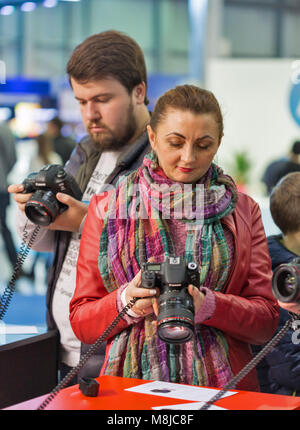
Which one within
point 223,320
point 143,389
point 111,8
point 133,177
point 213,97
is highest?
point 111,8

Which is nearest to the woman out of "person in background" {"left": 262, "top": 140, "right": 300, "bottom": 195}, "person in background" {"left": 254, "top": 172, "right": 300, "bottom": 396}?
"person in background" {"left": 254, "top": 172, "right": 300, "bottom": 396}

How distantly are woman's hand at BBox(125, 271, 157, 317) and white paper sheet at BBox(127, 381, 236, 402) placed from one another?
17 cm

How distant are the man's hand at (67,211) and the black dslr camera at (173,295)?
59 centimetres

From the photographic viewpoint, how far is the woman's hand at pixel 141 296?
1.46 meters

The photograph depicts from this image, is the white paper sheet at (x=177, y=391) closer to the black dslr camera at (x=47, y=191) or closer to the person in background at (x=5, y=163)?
the black dslr camera at (x=47, y=191)

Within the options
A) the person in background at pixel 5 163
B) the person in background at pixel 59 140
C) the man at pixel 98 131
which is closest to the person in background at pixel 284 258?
the man at pixel 98 131

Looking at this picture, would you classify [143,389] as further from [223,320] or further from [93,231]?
[93,231]

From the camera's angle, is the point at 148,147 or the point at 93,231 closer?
the point at 93,231

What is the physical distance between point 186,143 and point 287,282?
44 cm

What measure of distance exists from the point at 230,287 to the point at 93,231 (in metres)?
0.38

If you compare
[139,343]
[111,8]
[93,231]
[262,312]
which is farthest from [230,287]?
[111,8]

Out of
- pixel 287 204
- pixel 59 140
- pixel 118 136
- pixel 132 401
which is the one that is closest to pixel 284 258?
pixel 287 204

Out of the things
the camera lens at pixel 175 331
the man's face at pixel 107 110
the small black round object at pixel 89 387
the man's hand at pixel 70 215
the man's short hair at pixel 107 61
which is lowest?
the small black round object at pixel 89 387

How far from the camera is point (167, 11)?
38.2 feet
